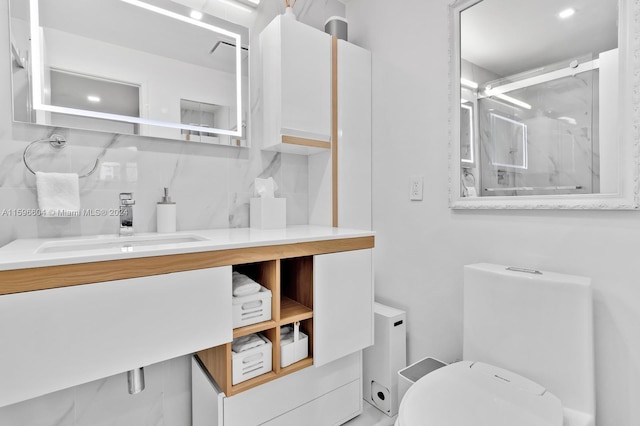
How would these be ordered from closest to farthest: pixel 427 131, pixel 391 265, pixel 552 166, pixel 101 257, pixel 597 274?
pixel 101 257, pixel 597 274, pixel 552 166, pixel 427 131, pixel 391 265

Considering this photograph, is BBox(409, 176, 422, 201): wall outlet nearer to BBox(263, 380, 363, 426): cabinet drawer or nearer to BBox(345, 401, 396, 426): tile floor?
BBox(263, 380, 363, 426): cabinet drawer

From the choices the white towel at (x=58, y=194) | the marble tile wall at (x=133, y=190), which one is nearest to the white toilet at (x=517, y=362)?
the marble tile wall at (x=133, y=190)

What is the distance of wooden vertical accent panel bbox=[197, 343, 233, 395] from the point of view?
1.04 meters

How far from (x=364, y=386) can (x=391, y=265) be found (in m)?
0.65

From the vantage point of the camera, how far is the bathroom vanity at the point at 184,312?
0.73 metres

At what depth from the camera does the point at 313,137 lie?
1.57 m

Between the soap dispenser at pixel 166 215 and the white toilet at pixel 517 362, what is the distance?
108 cm

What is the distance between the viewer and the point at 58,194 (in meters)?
1.07

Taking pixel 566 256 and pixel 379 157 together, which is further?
pixel 379 157

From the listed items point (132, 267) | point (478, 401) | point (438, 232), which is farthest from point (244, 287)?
point (438, 232)

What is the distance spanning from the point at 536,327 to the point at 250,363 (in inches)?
39.4

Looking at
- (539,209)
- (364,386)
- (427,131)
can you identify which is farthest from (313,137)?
(364,386)

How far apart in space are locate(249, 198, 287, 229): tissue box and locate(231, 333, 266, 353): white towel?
0.49m

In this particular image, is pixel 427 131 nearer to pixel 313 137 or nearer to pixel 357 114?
pixel 357 114
